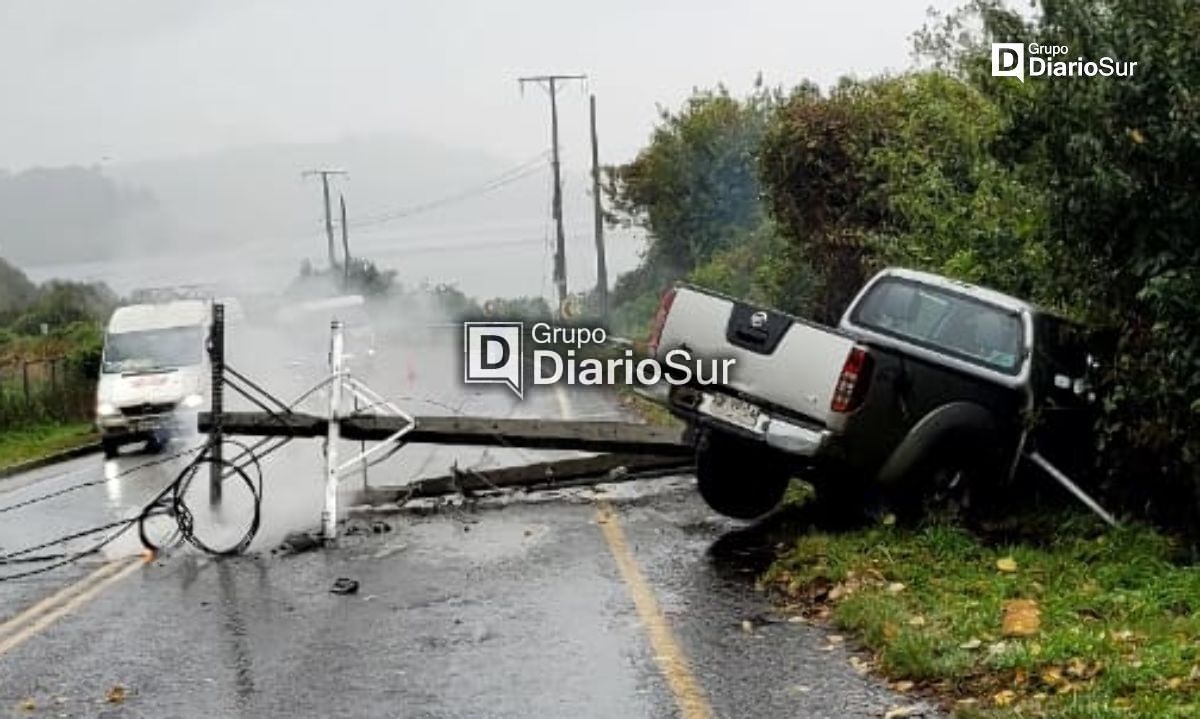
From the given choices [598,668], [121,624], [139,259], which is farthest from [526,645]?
[139,259]

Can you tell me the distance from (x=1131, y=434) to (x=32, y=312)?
47098 millimetres

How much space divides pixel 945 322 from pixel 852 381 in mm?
1662

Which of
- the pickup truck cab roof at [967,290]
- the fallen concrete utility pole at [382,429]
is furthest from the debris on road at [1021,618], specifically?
the fallen concrete utility pole at [382,429]

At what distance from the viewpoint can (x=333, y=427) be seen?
40.4 feet

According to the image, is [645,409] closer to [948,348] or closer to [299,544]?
[948,348]

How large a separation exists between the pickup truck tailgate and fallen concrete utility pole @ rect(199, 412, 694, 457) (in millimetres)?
1664

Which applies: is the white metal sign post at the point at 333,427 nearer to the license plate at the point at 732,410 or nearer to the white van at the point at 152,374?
the license plate at the point at 732,410

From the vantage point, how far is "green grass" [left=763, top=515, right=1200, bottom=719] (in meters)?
6.42

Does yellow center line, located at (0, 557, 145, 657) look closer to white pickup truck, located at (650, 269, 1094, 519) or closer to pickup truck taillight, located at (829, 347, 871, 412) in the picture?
white pickup truck, located at (650, 269, 1094, 519)

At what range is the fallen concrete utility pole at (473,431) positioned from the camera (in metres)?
12.6

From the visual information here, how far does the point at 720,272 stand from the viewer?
3803cm

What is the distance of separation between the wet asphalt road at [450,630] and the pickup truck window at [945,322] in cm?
207

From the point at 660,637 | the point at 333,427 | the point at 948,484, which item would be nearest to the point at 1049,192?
the point at 948,484

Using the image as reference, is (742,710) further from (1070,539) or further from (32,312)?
(32,312)
